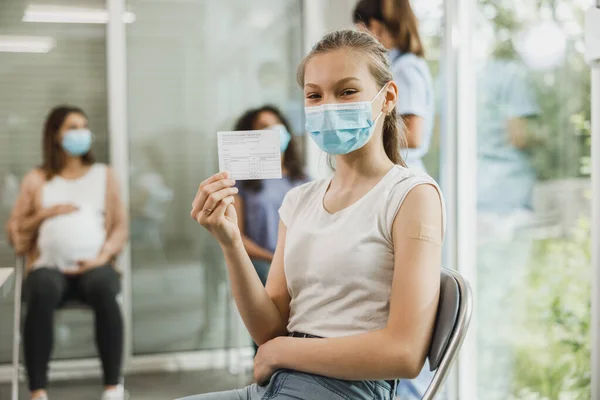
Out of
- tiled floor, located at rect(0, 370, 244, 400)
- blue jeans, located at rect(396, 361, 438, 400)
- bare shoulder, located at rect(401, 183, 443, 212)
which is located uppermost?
bare shoulder, located at rect(401, 183, 443, 212)

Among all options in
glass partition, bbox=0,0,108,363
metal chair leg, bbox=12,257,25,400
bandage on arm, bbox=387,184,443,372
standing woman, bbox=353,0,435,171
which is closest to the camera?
bandage on arm, bbox=387,184,443,372

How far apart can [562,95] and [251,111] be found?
160 centimetres

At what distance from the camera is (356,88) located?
1.36 m

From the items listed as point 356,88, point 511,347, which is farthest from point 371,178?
point 511,347

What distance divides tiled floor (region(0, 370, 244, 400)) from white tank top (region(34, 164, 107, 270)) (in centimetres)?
68

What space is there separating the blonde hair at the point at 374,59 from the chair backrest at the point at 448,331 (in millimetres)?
339

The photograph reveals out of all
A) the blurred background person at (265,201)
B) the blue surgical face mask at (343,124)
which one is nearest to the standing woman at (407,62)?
the blurred background person at (265,201)

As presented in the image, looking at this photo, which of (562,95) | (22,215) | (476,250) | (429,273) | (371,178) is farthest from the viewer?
(22,215)

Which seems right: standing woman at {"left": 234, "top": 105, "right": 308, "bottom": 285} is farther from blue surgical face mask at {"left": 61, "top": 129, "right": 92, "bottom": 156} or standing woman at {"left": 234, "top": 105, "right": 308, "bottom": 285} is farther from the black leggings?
blue surgical face mask at {"left": 61, "top": 129, "right": 92, "bottom": 156}

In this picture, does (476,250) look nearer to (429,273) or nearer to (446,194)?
(446,194)

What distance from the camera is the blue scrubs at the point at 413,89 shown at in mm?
2689

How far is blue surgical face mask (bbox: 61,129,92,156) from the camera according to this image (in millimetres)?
3299

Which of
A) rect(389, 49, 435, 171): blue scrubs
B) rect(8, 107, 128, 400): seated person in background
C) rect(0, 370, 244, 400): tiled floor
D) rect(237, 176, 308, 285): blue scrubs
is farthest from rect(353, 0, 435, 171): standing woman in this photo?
rect(0, 370, 244, 400): tiled floor

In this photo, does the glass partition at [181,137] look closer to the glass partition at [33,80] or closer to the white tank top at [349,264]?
the glass partition at [33,80]
